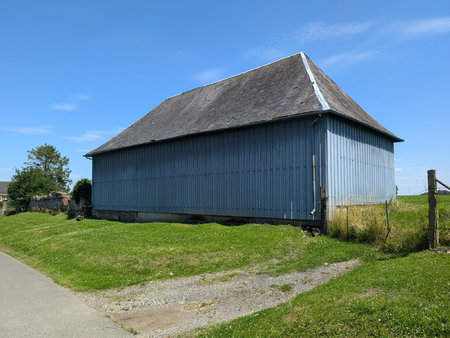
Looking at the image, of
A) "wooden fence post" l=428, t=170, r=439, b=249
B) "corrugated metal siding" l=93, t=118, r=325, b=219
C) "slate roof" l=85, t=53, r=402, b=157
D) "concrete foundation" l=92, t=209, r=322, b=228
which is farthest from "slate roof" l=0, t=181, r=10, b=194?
"wooden fence post" l=428, t=170, r=439, b=249

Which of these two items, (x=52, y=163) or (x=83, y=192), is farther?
(x=52, y=163)

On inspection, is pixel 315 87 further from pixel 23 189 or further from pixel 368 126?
pixel 23 189

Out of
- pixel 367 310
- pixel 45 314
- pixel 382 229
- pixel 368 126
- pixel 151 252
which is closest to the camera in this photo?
pixel 367 310

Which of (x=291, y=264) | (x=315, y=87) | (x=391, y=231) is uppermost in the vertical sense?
(x=315, y=87)

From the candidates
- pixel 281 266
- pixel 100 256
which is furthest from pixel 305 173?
pixel 100 256

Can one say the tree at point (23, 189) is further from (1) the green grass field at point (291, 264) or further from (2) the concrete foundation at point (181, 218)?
(1) the green grass field at point (291, 264)

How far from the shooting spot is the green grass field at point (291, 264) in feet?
16.6

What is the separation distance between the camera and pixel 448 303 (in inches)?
201

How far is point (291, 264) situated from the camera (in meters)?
10.3

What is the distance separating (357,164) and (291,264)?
8.81 m

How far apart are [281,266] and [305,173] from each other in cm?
590

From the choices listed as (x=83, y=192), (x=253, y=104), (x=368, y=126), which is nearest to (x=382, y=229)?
(x=368, y=126)

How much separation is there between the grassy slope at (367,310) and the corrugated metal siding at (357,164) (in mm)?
8112

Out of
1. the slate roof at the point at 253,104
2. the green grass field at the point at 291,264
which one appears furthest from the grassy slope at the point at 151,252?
the slate roof at the point at 253,104
